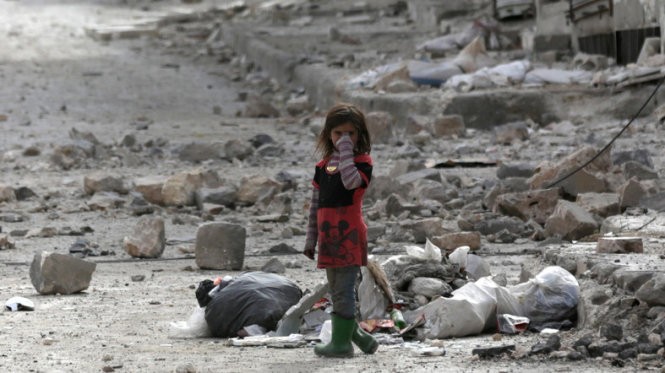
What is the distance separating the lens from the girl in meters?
5.01

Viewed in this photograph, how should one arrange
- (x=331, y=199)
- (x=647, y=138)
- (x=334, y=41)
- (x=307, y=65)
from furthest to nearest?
(x=334, y=41) → (x=307, y=65) → (x=647, y=138) → (x=331, y=199)

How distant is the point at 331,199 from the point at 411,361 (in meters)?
0.63

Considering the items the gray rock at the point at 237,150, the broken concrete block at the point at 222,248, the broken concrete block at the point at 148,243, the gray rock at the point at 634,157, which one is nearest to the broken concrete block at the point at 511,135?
the gray rock at the point at 237,150

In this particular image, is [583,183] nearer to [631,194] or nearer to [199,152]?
[631,194]

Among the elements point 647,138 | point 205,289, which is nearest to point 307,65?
point 647,138

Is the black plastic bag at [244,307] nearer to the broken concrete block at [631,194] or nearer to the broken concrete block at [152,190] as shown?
the broken concrete block at [631,194]

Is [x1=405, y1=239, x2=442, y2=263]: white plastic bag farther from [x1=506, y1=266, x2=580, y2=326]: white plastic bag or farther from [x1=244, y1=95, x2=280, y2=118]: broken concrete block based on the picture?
[x1=244, y1=95, x2=280, y2=118]: broken concrete block

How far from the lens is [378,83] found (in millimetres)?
14320

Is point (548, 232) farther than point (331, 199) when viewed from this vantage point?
Yes

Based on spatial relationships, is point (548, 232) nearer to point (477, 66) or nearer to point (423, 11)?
point (477, 66)

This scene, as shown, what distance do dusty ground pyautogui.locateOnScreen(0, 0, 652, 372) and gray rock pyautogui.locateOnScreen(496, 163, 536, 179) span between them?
1.35 meters

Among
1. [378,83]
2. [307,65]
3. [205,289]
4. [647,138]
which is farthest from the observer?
[307,65]

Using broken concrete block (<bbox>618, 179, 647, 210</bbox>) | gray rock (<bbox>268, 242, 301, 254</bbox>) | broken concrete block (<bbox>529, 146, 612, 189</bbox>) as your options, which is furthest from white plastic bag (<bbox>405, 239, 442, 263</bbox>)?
broken concrete block (<bbox>529, 146, 612, 189</bbox>)

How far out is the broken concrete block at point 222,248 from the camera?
7.23 meters
